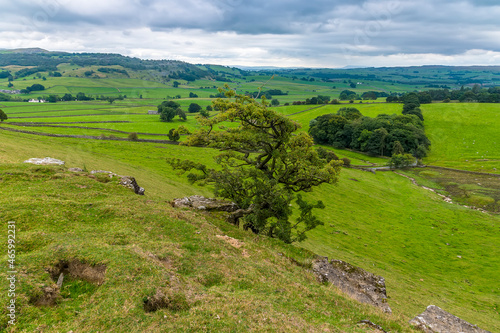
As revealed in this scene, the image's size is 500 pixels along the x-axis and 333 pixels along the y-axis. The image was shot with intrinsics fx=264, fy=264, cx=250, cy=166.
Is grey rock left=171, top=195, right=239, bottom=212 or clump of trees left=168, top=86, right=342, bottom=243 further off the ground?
clump of trees left=168, top=86, right=342, bottom=243

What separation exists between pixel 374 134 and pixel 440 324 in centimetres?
10285

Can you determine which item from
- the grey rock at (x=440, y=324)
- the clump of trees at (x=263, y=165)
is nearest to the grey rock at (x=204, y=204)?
the clump of trees at (x=263, y=165)

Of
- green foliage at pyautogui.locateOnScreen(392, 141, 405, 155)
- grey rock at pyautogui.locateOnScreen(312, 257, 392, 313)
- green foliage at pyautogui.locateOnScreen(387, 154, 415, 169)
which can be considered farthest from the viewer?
green foliage at pyautogui.locateOnScreen(392, 141, 405, 155)

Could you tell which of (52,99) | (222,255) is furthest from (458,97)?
(52,99)

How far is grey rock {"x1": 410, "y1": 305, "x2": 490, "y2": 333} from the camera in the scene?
15898 mm

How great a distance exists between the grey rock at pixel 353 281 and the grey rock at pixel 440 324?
91.4 inches

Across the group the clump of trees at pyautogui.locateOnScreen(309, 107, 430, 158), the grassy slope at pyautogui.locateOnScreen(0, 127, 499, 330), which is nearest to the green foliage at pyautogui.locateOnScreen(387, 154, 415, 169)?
the clump of trees at pyautogui.locateOnScreen(309, 107, 430, 158)

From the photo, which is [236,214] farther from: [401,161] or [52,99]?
[52,99]

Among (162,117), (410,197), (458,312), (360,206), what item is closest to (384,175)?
(410,197)

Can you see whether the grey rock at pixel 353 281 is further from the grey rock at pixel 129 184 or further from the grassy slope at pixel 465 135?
the grassy slope at pixel 465 135

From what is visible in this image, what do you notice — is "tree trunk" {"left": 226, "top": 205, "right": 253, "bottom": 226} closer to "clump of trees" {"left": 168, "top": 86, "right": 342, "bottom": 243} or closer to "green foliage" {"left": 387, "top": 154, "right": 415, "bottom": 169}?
"clump of trees" {"left": 168, "top": 86, "right": 342, "bottom": 243}

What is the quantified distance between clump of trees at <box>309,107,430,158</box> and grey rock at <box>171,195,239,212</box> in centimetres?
9562

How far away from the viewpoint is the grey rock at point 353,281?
19.4 meters

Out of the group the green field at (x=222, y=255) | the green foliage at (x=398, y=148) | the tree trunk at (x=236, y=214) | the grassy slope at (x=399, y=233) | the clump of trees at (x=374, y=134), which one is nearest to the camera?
the green field at (x=222, y=255)
